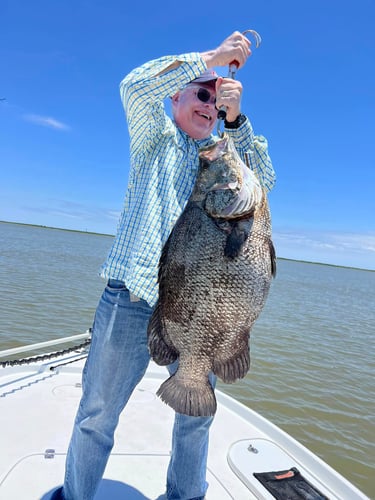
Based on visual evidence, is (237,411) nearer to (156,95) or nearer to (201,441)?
(201,441)

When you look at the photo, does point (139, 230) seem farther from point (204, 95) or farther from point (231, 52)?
point (231, 52)

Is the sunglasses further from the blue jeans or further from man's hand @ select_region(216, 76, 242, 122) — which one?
the blue jeans

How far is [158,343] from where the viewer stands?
2275mm

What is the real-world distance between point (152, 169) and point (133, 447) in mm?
2717

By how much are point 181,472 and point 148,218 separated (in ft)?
6.02

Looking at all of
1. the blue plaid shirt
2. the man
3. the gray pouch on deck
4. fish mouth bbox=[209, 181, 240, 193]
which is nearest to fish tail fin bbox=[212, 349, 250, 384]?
the man

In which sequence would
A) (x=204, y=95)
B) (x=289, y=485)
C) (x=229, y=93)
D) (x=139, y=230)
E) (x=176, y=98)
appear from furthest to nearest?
(x=289, y=485), (x=176, y=98), (x=204, y=95), (x=139, y=230), (x=229, y=93)

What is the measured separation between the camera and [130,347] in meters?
2.47

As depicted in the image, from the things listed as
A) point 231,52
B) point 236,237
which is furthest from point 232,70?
point 236,237

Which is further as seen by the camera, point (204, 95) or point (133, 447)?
point (133, 447)

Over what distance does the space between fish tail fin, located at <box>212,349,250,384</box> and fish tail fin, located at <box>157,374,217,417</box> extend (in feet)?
0.37

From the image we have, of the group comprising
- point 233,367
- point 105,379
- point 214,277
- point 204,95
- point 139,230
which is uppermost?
point 204,95

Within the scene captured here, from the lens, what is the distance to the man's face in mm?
2725

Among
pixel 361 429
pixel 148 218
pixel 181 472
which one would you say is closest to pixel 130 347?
pixel 148 218
